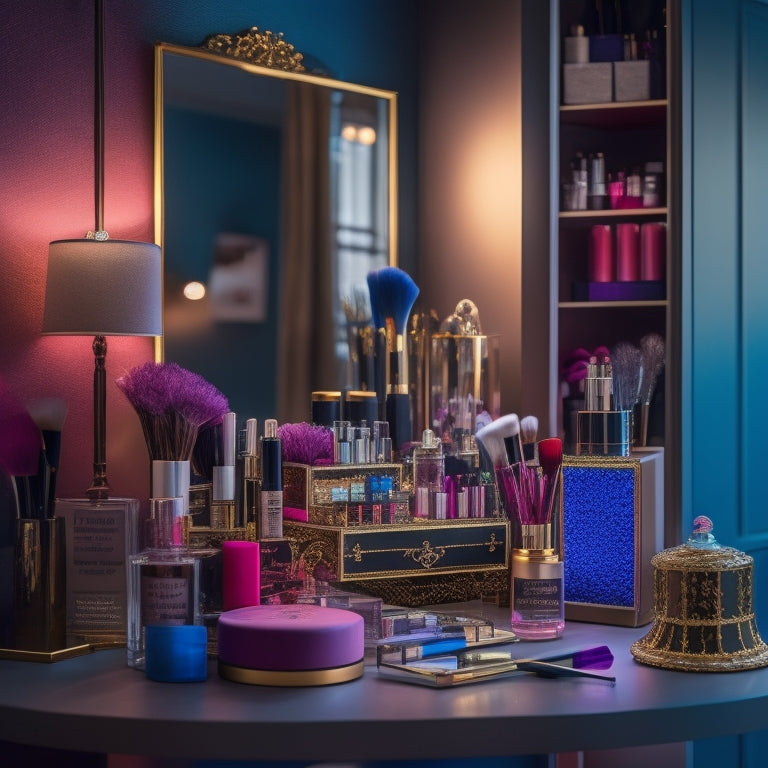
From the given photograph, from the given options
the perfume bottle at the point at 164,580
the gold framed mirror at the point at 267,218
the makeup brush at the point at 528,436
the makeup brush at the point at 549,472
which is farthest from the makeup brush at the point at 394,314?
the perfume bottle at the point at 164,580

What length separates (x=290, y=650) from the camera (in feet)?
4.94

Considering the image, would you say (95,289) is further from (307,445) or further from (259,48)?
(259,48)

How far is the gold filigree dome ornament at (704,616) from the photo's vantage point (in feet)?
5.25

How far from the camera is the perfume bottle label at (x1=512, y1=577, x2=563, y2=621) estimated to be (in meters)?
1.79

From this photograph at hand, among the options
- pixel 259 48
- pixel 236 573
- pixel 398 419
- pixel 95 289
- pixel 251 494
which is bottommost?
pixel 236 573

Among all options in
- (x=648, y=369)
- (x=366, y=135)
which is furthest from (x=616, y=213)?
(x=366, y=135)

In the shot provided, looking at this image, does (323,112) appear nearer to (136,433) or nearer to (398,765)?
Result: (136,433)

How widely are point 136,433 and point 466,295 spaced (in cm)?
92

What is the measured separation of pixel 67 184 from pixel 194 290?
1.10 ft

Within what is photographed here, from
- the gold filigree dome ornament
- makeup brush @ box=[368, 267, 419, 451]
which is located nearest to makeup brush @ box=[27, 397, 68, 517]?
makeup brush @ box=[368, 267, 419, 451]

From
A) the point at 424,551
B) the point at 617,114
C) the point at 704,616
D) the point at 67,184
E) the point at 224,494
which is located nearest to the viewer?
the point at 704,616

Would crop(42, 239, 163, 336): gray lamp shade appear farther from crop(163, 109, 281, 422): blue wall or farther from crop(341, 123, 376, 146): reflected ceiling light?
crop(341, 123, 376, 146): reflected ceiling light

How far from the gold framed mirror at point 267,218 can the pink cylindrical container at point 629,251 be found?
526 millimetres

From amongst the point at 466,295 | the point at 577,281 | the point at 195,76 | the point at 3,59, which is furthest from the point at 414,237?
the point at 3,59
